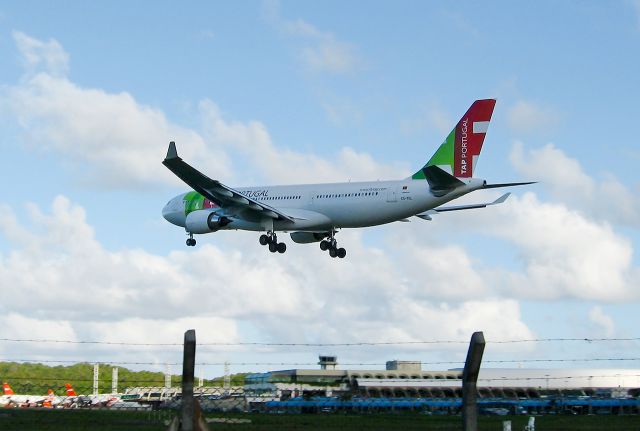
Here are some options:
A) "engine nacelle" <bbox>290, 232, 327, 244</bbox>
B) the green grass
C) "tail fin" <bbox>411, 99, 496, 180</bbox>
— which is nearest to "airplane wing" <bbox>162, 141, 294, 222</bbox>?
"engine nacelle" <bbox>290, 232, 327, 244</bbox>

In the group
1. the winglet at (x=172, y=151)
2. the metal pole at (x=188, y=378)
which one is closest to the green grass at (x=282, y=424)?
the metal pole at (x=188, y=378)

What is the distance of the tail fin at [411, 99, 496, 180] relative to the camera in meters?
57.2

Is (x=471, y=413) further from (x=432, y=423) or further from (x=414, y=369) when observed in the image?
(x=414, y=369)

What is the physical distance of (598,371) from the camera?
95938mm

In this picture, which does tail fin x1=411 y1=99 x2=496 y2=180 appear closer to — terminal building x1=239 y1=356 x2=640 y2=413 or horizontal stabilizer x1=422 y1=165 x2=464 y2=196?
horizontal stabilizer x1=422 y1=165 x2=464 y2=196

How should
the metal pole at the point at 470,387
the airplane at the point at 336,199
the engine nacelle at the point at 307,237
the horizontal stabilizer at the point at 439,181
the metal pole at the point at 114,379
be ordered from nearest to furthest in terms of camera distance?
1. the metal pole at the point at 470,387
2. the metal pole at the point at 114,379
3. the horizontal stabilizer at the point at 439,181
4. the airplane at the point at 336,199
5. the engine nacelle at the point at 307,237

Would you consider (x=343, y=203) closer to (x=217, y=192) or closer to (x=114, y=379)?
(x=217, y=192)

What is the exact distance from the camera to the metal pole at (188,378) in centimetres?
1412

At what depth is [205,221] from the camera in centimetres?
6175

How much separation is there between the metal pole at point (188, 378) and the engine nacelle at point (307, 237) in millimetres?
48774

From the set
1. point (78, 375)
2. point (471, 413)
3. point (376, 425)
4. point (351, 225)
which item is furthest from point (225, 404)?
point (78, 375)

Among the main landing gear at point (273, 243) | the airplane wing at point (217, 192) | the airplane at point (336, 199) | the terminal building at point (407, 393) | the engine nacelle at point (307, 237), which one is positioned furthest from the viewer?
the engine nacelle at point (307, 237)

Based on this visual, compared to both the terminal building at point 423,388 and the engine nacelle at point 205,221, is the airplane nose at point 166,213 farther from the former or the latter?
the terminal building at point 423,388

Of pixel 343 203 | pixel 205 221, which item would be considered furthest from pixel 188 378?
pixel 205 221
